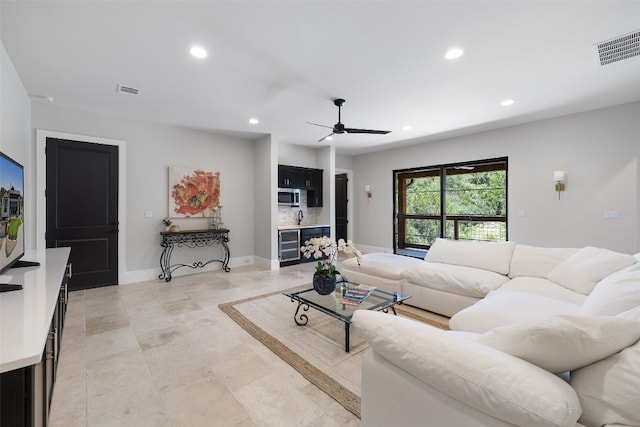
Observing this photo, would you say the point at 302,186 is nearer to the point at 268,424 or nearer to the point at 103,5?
the point at 103,5

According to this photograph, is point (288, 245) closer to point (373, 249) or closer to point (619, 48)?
point (373, 249)

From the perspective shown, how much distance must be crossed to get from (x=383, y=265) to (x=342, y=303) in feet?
4.22

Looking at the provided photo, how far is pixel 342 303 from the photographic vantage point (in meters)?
2.67

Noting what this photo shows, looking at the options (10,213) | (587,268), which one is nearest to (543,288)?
(587,268)

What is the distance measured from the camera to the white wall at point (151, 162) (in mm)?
4203

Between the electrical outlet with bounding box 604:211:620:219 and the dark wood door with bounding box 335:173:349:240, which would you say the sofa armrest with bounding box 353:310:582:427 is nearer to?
the electrical outlet with bounding box 604:211:620:219

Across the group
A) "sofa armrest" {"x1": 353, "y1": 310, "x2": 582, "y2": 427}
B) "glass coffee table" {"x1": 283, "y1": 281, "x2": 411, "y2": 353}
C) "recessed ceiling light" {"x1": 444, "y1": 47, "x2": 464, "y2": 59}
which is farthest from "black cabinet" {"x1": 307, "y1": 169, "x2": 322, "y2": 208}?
"sofa armrest" {"x1": 353, "y1": 310, "x2": 582, "y2": 427}

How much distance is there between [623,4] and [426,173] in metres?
4.71

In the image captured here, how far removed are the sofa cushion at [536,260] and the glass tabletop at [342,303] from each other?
142 centimetres

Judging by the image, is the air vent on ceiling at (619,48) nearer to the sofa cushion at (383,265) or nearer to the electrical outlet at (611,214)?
the electrical outlet at (611,214)

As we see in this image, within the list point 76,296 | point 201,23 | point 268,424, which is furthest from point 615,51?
point 76,296

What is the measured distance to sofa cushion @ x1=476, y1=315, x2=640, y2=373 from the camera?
3.15 ft

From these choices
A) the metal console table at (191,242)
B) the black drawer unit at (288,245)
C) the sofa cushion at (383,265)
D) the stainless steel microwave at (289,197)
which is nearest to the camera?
the sofa cushion at (383,265)

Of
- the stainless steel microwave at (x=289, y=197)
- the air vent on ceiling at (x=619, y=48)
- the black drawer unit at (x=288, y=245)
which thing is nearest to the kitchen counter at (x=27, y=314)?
the black drawer unit at (x=288, y=245)
